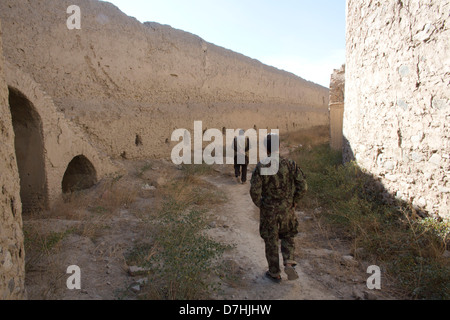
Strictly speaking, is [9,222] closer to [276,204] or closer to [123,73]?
[276,204]

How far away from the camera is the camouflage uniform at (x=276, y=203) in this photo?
3193mm

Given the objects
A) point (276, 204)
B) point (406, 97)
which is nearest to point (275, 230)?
point (276, 204)

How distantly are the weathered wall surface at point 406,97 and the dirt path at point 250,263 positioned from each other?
2038 millimetres

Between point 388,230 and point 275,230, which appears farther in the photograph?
point 388,230

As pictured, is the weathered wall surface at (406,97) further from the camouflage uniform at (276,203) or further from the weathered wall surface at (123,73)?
the weathered wall surface at (123,73)

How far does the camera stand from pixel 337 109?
10055 millimetres

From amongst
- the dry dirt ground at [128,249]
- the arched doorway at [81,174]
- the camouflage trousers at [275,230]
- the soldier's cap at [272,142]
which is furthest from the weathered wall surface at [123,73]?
the camouflage trousers at [275,230]

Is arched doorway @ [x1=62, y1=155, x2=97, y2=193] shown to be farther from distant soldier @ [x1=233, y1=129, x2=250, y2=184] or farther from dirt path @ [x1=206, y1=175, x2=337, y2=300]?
distant soldier @ [x1=233, y1=129, x2=250, y2=184]

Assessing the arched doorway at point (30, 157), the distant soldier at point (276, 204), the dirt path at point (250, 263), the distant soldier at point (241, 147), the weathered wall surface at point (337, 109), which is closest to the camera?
the dirt path at point (250, 263)

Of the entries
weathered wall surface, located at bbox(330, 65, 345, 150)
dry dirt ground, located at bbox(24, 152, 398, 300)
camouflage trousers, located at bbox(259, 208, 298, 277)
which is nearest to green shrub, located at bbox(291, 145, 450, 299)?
dry dirt ground, located at bbox(24, 152, 398, 300)

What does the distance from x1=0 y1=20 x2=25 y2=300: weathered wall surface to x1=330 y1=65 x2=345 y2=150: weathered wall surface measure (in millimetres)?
8786

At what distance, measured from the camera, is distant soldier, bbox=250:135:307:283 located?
319cm

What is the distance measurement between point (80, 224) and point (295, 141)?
10.9 m

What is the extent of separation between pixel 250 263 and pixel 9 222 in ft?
8.10
